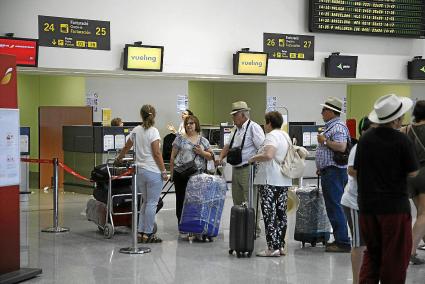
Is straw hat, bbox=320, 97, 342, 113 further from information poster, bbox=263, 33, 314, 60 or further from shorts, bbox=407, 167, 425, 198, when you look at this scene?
information poster, bbox=263, 33, 314, 60

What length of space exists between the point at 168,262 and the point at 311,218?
5.58ft

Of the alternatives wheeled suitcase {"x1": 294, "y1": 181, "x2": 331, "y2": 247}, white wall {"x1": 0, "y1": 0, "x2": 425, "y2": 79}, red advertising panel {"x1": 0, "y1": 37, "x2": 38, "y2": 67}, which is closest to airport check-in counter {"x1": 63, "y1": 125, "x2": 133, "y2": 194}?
white wall {"x1": 0, "y1": 0, "x2": 425, "y2": 79}

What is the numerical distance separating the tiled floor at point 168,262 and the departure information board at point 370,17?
558 cm

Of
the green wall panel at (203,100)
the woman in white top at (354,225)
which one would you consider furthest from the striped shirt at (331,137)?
the green wall panel at (203,100)

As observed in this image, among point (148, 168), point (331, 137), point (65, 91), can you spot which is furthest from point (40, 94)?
point (331, 137)

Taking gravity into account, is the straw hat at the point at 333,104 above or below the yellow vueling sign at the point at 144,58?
below

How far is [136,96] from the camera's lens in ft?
48.6

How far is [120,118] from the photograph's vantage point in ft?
46.8

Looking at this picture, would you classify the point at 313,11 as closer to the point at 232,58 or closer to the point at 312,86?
the point at 232,58

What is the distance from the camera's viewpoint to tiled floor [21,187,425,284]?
21.5 ft

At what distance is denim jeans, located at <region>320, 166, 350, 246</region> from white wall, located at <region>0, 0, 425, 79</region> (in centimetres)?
538

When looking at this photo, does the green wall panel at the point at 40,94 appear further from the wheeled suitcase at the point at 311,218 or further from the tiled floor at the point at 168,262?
the wheeled suitcase at the point at 311,218

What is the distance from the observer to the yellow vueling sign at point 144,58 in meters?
11.9

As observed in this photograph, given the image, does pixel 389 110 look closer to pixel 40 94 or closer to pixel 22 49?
pixel 22 49
